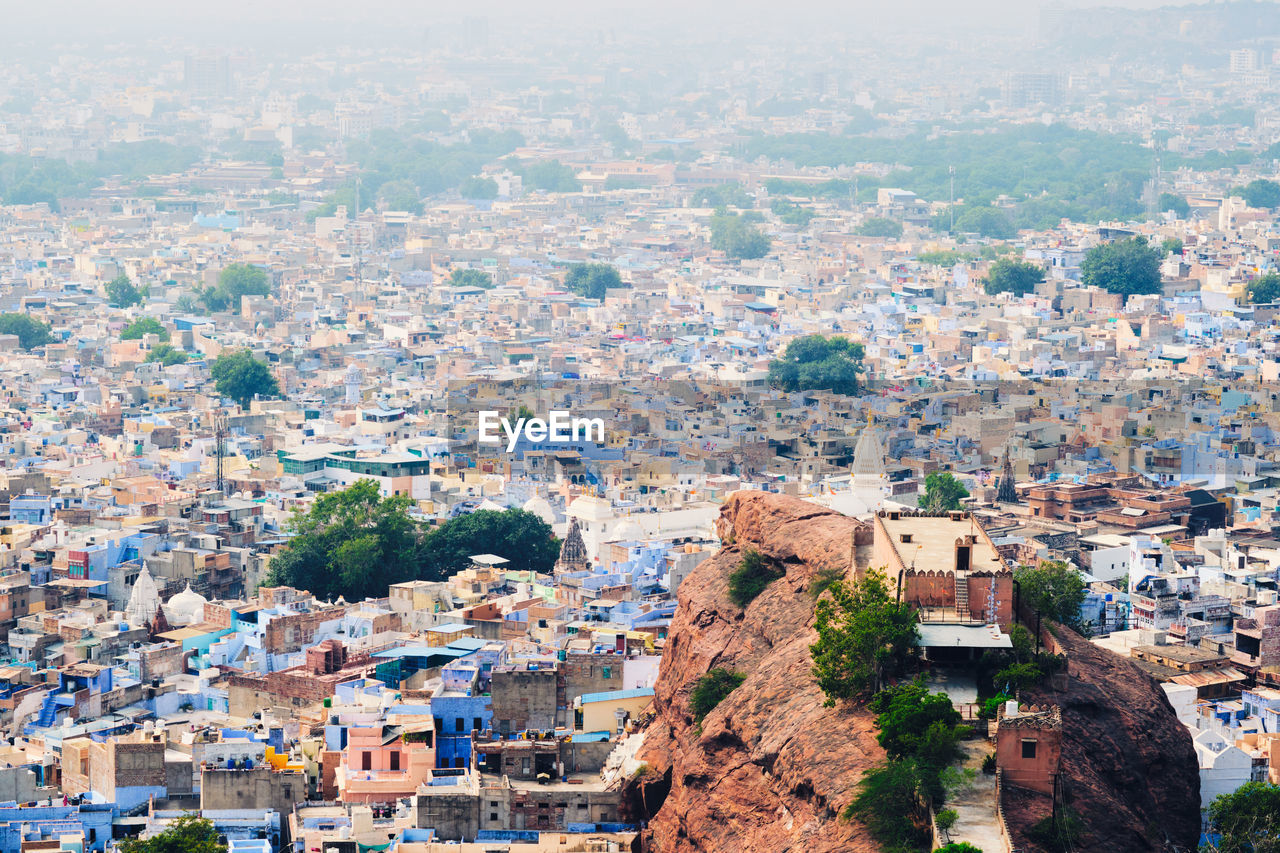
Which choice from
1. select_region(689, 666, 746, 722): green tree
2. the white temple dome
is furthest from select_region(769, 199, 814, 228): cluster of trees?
select_region(689, 666, 746, 722): green tree

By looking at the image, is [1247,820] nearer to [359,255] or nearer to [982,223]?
[359,255]

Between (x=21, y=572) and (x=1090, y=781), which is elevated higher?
(x=1090, y=781)

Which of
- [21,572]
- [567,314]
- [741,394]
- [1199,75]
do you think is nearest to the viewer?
[21,572]

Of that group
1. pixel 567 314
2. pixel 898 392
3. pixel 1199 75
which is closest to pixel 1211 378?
pixel 898 392

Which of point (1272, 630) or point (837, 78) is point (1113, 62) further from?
point (1272, 630)

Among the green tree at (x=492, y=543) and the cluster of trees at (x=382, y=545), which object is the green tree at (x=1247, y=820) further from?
the green tree at (x=492, y=543)

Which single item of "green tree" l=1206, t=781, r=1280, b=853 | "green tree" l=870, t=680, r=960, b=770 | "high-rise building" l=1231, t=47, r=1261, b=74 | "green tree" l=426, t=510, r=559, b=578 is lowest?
"green tree" l=426, t=510, r=559, b=578

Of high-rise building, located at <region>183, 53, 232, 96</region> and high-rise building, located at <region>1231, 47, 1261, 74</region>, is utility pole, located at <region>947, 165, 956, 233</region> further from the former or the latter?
high-rise building, located at <region>183, 53, 232, 96</region>
